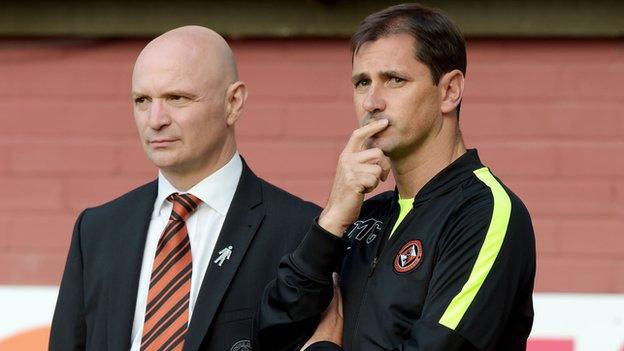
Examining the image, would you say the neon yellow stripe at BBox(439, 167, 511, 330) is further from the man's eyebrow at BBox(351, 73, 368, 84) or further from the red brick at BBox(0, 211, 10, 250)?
the red brick at BBox(0, 211, 10, 250)

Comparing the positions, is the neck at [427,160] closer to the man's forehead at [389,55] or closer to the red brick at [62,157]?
the man's forehead at [389,55]

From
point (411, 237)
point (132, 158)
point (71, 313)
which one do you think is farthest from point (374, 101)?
point (132, 158)

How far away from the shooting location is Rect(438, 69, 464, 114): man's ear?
302cm

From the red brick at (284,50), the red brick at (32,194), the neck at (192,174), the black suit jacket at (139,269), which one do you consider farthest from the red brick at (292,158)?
the neck at (192,174)

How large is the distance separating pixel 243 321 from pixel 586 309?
6.00 ft

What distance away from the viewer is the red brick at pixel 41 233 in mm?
5414

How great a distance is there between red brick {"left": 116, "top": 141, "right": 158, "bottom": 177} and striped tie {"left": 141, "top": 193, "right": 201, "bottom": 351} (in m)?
1.91

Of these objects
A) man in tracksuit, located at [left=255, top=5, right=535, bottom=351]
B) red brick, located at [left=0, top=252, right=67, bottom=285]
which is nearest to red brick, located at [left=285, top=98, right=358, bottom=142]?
red brick, located at [left=0, top=252, right=67, bottom=285]

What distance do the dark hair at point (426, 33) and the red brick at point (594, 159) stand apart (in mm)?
2244

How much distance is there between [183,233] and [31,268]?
2148mm

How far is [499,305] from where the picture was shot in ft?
9.12

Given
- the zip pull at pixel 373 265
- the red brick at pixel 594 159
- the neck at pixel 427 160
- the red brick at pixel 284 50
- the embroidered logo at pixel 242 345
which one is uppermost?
the red brick at pixel 284 50

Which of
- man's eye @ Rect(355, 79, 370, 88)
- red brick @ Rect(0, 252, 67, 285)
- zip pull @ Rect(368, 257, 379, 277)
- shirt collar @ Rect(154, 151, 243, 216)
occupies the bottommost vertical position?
red brick @ Rect(0, 252, 67, 285)

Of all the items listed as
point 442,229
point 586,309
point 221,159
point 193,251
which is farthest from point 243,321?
point 586,309
